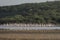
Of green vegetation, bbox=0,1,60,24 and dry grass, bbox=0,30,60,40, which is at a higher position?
green vegetation, bbox=0,1,60,24

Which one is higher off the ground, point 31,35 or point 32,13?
point 32,13

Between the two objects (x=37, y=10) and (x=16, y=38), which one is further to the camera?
(x=37, y=10)

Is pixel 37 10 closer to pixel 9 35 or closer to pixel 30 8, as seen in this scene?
pixel 30 8

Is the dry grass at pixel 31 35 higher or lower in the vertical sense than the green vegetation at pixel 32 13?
lower

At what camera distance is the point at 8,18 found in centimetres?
109

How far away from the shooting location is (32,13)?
42.8 inches

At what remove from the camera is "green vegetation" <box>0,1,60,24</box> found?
1.06m

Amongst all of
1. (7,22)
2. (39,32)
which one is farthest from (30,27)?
(7,22)

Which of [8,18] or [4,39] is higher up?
[8,18]

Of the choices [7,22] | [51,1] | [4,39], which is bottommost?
[4,39]

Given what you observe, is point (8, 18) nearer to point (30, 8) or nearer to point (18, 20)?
point (18, 20)

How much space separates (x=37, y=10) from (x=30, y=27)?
0.48 ft

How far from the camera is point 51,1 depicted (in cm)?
112

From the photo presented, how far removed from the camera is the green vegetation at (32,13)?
1058mm
